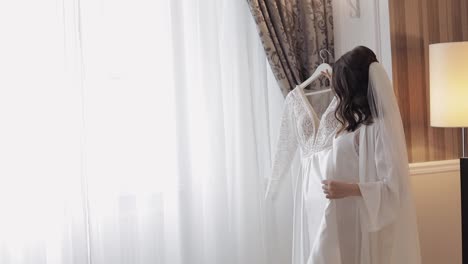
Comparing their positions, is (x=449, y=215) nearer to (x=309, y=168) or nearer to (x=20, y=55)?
(x=309, y=168)

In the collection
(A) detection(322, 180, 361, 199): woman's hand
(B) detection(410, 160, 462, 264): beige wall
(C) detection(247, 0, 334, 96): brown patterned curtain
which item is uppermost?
(C) detection(247, 0, 334, 96): brown patterned curtain

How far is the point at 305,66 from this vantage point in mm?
3373

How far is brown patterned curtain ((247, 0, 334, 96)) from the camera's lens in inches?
127

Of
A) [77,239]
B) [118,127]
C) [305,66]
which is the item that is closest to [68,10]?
[118,127]

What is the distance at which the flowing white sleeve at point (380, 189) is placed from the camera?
7.95 ft

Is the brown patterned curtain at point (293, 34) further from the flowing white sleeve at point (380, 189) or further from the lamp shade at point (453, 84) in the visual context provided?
the flowing white sleeve at point (380, 189)

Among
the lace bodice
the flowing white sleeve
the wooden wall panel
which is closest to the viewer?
the flowing white sleeve

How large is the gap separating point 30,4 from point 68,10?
0.17 meters

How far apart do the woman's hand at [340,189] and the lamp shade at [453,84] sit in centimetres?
74

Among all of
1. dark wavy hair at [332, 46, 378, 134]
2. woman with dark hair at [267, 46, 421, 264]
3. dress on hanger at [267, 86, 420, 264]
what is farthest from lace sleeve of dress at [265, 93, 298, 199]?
dark wavy hair at [332, 46, 378, 134]

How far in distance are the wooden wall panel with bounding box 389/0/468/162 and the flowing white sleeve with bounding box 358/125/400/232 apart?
0.83 meters

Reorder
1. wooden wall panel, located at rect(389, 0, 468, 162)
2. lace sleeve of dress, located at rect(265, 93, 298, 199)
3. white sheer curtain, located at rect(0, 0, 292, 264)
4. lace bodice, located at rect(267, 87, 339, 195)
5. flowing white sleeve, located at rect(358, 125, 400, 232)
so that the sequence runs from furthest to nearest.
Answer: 1. wooden wall panel, located at rect(389, 0, 468, 162)
2. lace sleeve of dress, located at rect(265, 93, 298, 199)
3. white sheer curtain, located at rect(0, 0, 292, 264)
4. lace bodice, located at rect(267, 87, 339, 195)
5. flowing white sleeve, located at rect(358, 125, 400, 232)

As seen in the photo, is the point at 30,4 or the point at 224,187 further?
the point at 224,187

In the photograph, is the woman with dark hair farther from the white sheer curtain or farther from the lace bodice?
the white sheer curtain
